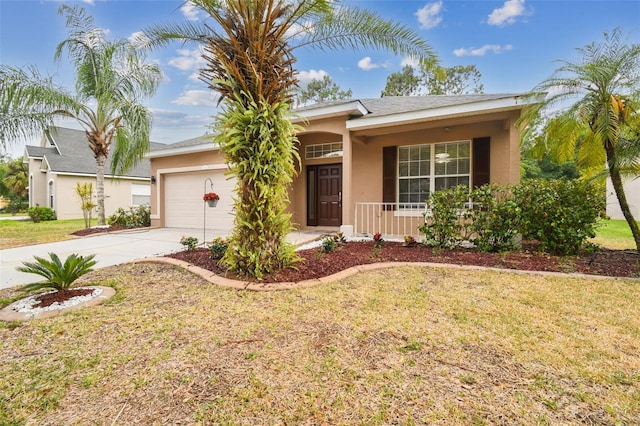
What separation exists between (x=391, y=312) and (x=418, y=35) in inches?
198

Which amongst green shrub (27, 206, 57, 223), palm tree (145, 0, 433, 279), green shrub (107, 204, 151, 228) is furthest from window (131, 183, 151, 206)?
palm tree (145, 0, 433, 279)

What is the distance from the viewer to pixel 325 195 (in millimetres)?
9820

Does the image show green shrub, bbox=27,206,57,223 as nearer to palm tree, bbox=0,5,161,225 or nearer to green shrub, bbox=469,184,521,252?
palm tree, bbox=0,5,161,225

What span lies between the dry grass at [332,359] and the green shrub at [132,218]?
34.2ft

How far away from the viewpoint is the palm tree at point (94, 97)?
965 centimetres

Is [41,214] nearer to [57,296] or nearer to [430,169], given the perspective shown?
[57,296]

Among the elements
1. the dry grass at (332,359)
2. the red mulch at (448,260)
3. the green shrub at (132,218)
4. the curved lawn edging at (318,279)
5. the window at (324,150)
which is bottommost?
the dry grass at (332,359)

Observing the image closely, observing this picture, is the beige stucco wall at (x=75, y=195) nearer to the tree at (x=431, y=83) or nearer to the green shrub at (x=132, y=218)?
the green shrub at (x=132, y=218)

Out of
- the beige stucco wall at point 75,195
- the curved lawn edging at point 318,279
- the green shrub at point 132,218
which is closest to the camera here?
the curved lawn edging at point 318,279

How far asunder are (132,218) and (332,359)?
42.8ft

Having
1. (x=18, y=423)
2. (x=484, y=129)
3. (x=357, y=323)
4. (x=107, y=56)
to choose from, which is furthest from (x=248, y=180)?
(x=107, y=56)

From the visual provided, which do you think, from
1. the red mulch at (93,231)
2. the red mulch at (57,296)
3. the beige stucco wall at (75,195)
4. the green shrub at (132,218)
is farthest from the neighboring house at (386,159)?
the beige stucco wall at (75,195)

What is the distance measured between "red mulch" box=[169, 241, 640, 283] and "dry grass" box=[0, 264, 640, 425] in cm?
94

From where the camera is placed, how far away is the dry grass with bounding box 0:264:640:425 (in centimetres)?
171
